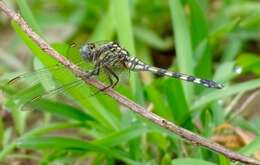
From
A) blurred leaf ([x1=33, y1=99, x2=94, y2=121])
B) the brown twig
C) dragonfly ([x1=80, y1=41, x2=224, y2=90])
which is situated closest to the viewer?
the brown twig

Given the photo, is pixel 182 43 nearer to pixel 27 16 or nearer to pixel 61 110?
pixel 61 110

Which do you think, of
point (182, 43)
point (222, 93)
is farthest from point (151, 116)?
point (182, 43)

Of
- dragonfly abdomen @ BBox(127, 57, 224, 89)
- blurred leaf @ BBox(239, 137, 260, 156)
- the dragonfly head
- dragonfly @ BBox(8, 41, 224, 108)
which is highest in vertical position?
the dragonfly head

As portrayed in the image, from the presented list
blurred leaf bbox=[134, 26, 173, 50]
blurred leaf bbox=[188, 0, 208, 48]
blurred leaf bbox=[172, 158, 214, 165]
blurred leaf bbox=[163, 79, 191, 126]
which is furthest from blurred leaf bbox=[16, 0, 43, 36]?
blurred leaf bbox=[134, 26, 173, 50]

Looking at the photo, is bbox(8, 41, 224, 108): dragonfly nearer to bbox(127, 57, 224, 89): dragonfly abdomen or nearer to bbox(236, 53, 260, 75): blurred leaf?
bbox(127, 57, 224, 89): dragonfly abdomen

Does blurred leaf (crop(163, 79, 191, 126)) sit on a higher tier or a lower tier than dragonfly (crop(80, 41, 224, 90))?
lower

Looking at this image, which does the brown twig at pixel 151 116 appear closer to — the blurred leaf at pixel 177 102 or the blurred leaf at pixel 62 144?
the blurred leaf at pixel 62 144

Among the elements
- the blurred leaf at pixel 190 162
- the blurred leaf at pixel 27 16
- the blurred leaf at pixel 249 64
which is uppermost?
the blurred leaf at pixel 27 16

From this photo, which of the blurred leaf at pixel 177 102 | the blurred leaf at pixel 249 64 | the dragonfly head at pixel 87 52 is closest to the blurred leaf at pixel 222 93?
the blurred leaf at pixel 177 102

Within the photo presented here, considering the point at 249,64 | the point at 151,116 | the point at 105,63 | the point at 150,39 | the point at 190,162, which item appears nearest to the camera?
the point at 151,116

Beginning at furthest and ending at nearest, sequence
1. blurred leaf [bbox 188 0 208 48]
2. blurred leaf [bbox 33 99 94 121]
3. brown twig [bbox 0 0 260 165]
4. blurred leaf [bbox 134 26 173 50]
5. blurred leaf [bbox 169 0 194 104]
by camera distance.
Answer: blurred leaf [bbox 134 26 173 50] < blurred leaf [bbox 188 0 208 48] < blurred leaf [bbox 169 0 194 104] < blurred leaf [bbox 33 99 94 121] < brown twig [bbox 0 0 260 165]

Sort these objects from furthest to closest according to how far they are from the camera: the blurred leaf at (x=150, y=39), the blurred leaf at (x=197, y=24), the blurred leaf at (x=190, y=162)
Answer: the blurred leaf at (x=150, y=39)
the blurred leaf at (x=197, y=24)
the blurred leaf at (x=190, y=162)

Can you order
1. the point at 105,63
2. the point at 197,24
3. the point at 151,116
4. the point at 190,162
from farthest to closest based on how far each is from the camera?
the point at 197,24 < the point at 105,63 < the point at 190,162 < the point at 151,116
